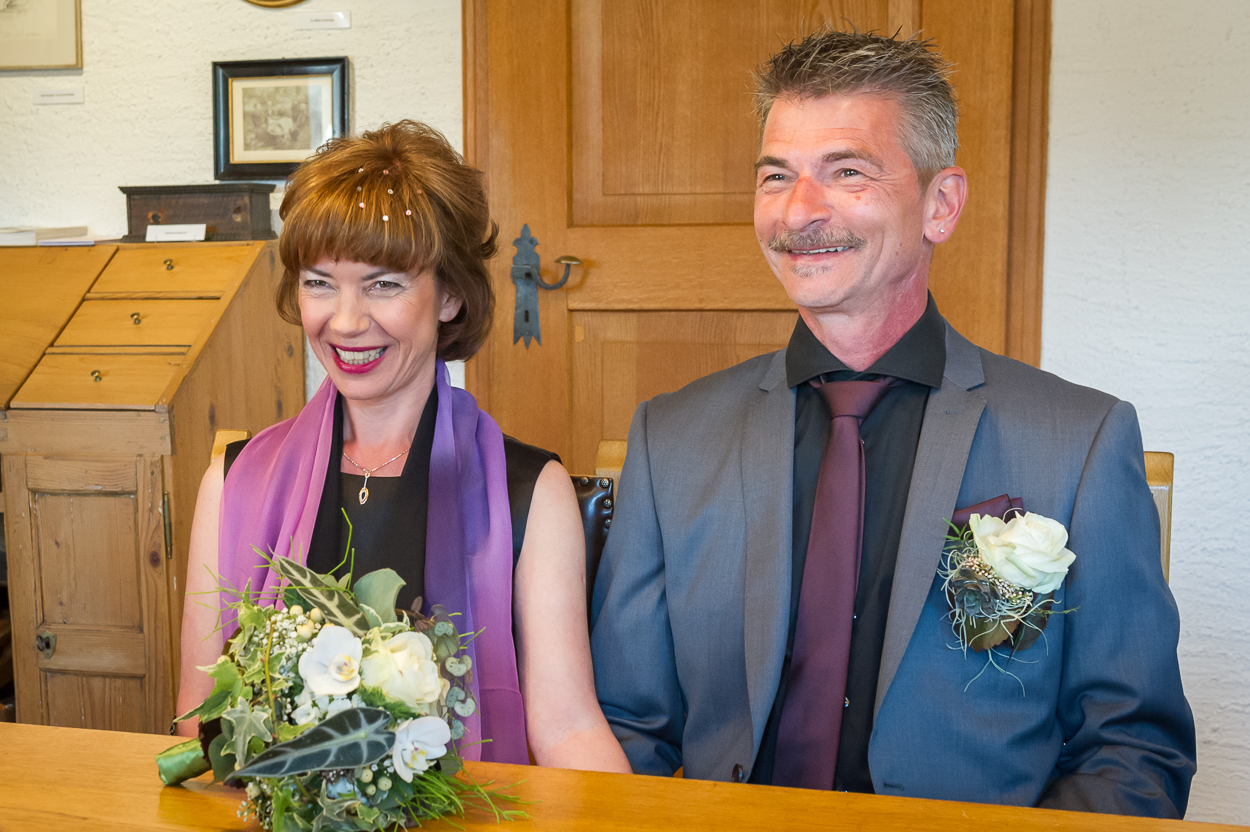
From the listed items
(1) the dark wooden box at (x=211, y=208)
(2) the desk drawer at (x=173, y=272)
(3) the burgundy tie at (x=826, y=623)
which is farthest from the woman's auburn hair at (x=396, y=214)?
(1) the dark wooden box at (x=211, y=208)

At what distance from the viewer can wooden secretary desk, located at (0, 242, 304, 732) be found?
2.50m

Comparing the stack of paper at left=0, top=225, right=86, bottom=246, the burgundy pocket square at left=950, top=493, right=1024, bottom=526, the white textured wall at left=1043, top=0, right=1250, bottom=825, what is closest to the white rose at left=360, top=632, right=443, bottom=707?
the burgundy pocket square at left=950, top=493, right=1024, bottom=526

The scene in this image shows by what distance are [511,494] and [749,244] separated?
1.45m

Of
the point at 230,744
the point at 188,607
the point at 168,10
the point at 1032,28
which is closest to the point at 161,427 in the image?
the point at 188,607

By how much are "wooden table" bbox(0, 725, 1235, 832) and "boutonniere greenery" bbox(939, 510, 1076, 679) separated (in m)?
0.36

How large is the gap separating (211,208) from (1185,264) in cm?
264

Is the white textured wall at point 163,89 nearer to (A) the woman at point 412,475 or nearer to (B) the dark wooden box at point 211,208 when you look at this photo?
(B) the dark wooden box at point 211,208

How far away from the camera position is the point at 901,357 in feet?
4.99

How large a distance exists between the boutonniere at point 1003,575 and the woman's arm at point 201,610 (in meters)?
1.01

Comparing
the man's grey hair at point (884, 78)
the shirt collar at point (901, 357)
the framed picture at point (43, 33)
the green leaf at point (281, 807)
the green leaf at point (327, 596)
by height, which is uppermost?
the framed picture at point (43, 33)

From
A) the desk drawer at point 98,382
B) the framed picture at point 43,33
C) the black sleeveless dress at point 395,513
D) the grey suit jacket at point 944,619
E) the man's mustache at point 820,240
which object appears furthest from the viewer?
the framed picture at point 43,33

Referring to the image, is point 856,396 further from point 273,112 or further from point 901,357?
point 273,112

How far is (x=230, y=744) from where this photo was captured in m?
0.87

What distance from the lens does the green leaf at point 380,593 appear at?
93cm
